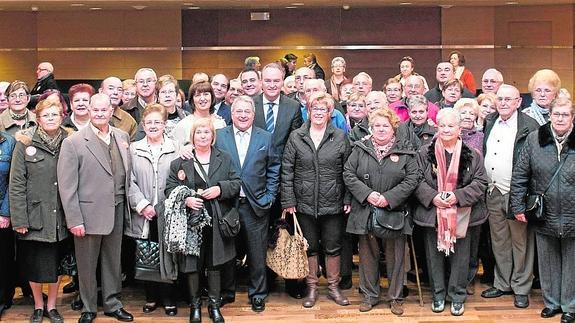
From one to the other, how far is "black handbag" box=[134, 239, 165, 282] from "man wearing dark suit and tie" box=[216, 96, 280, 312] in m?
0.67

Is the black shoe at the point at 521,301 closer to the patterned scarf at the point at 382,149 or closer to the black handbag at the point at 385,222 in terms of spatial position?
the black handbag at the point at 385,222

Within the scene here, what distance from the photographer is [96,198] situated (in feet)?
16.7

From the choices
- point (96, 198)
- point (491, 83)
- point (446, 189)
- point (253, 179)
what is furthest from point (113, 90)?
point (491, 83)

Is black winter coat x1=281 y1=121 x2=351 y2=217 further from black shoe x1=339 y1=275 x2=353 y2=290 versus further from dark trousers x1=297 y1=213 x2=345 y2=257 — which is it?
black shoe x1=339 y1=275 x2=353 y2=290

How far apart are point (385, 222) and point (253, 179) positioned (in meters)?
0.98

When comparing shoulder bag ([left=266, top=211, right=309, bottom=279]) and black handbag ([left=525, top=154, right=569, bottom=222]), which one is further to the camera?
shoulder bag ([left=266, top=211, right=309, bottom=279])

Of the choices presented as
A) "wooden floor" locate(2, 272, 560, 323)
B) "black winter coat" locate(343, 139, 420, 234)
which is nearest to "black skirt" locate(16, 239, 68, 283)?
"wooden floor" locate(2, 272, 560, 323)

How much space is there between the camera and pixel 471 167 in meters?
5.36

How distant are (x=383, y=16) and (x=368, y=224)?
8.79 metres

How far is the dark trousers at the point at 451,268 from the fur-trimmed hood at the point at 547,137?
2.82ft

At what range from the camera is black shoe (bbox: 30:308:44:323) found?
5.29m

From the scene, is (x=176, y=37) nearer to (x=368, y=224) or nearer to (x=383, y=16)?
(x=383, y=16)

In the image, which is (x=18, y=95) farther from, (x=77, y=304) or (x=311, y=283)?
(x=311, y=283)

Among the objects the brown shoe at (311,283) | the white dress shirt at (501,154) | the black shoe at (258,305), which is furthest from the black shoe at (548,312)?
the black shoe at (258,305)
